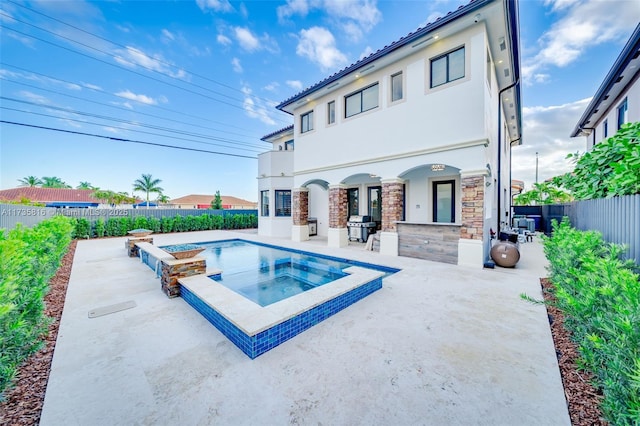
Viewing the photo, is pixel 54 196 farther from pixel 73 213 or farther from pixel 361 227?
pixel 361 227

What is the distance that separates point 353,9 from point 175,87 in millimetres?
13336

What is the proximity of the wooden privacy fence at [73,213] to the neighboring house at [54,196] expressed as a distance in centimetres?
2536

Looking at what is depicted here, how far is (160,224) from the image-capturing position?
16938 mm

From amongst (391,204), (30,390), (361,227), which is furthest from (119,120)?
(30,390)

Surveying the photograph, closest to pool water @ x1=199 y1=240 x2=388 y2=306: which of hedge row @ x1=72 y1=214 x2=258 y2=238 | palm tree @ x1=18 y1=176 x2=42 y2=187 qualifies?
hedge row @ x1=72 y1=214 x2=258 y2=238

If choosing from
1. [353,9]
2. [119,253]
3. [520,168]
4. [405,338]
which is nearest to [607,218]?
[405,338]

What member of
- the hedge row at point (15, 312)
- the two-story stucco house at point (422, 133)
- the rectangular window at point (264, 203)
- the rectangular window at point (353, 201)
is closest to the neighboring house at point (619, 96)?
the two-story stucco house at point (422, 133)

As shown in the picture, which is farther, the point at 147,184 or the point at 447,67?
the point at 147,184

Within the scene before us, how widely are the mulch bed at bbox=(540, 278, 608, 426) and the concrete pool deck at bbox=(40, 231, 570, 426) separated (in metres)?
0.09

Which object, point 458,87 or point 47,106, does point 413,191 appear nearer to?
point 458,87

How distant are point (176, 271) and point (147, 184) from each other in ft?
139

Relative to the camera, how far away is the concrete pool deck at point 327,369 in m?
2.16

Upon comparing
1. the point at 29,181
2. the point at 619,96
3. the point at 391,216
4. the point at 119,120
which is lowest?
the point at 391,216

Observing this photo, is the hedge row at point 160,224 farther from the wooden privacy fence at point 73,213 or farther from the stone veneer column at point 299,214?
the stone veneer column at point 299,214
